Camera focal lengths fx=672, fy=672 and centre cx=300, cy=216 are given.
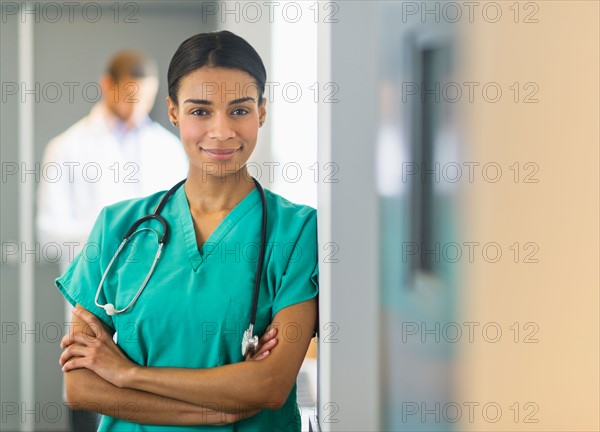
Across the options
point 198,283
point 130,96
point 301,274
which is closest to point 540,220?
point 301,274

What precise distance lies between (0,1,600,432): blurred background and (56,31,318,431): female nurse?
68 millimetres

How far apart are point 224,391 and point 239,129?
377mm

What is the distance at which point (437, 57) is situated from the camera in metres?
0.77

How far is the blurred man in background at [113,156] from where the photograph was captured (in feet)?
5.50

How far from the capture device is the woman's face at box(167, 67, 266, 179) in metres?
0.98

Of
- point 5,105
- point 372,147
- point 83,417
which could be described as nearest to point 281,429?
point 372,147

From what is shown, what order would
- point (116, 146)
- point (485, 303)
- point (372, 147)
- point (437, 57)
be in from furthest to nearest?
point (116, 146) → point (372, 147) → point (437, 57) → point (485, 303)

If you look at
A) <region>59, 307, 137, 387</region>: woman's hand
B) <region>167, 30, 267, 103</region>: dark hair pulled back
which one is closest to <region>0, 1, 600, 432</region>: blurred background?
<region>167, 30, 267, 103</region>: dark hair pulled back

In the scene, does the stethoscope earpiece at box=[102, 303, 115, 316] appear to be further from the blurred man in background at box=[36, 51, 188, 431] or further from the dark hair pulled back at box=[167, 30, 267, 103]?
the blurred man in background at box=[36, 51, 188, 431]

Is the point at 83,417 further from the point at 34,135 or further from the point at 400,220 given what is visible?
the point at 400,220

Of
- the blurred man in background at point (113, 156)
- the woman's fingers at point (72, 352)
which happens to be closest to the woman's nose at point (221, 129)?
the woman's fingers at point (72, 352)

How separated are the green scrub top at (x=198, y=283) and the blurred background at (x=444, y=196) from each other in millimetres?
67

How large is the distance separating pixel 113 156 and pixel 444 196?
116 centimetres

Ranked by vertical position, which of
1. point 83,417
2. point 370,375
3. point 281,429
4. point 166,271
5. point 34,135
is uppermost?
point 34,135
